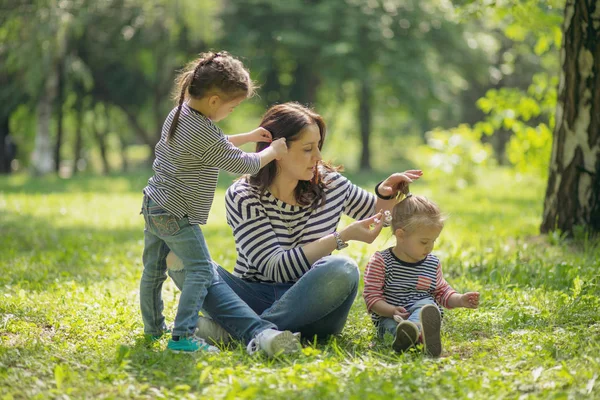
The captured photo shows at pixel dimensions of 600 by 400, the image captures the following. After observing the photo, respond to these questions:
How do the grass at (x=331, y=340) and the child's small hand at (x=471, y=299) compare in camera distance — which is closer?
the grass at (x=331, y=340)

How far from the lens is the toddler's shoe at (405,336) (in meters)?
3.59

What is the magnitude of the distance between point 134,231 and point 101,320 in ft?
Answer: 15.2

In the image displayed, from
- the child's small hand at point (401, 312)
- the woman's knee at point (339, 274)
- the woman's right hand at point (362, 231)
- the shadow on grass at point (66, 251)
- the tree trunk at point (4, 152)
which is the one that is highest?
the woman's right hand at point (362, 231)

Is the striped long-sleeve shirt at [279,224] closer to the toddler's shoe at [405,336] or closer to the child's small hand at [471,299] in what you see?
the toddler's shoe at [405,336]

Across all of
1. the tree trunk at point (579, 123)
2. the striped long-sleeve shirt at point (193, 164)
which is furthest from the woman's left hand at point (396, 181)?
the tree trunk at point (579, 123)

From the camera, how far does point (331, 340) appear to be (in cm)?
400

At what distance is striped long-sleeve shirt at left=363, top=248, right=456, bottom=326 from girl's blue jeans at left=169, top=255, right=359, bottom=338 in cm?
15

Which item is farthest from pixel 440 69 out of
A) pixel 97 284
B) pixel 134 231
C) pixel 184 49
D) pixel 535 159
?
pixel 97 284

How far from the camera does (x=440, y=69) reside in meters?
24.6

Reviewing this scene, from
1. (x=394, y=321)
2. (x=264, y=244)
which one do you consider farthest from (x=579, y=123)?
(x=264, y=244)

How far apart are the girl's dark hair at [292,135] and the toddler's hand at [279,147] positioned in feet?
0.30

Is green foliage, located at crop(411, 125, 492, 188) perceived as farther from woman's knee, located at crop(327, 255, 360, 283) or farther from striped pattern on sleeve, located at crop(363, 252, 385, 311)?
woman's knee, located at crop(327, 255, 360, 283)

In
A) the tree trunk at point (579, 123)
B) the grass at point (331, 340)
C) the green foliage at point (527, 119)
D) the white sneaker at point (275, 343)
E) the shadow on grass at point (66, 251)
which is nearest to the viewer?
the grass at point (331, 340)

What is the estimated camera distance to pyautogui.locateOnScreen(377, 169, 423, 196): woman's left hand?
4.16m
